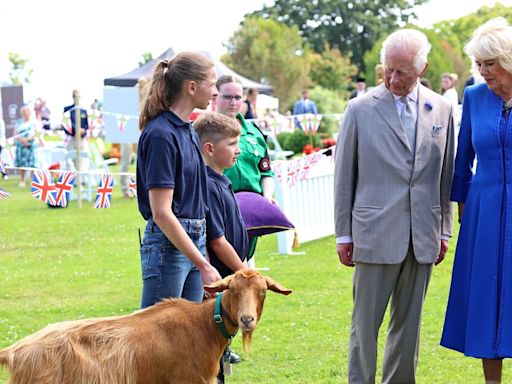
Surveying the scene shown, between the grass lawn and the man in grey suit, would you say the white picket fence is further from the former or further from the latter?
the man in grey suit

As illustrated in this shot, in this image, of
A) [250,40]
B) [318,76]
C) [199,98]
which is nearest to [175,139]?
[199,98]

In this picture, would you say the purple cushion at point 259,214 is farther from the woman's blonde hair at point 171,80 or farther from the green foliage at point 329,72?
the green foliage at point 329,72

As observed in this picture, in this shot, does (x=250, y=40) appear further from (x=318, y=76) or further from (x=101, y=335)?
(x=101, y=335)

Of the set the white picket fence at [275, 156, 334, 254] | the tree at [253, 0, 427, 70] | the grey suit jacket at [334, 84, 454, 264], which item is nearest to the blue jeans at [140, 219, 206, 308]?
the grey suit jacket at [334, 84, 454, 264]

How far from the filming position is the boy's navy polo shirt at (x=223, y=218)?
4977 millimetres

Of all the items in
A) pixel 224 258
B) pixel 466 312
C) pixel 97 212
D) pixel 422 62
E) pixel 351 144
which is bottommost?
pixel 97 212

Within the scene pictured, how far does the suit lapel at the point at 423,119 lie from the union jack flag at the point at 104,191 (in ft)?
16.6

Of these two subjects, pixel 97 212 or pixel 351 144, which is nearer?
pixel 351 144

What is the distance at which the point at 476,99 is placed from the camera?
520 cm

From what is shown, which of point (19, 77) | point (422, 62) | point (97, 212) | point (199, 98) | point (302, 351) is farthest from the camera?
point (19, 77)

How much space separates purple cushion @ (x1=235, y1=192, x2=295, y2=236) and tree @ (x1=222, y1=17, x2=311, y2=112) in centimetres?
4886

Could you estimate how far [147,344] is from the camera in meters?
4.18

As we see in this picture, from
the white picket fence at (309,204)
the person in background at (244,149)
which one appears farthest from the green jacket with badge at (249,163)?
the white picket fence at (309,204)

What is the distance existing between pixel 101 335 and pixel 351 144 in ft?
5.89
